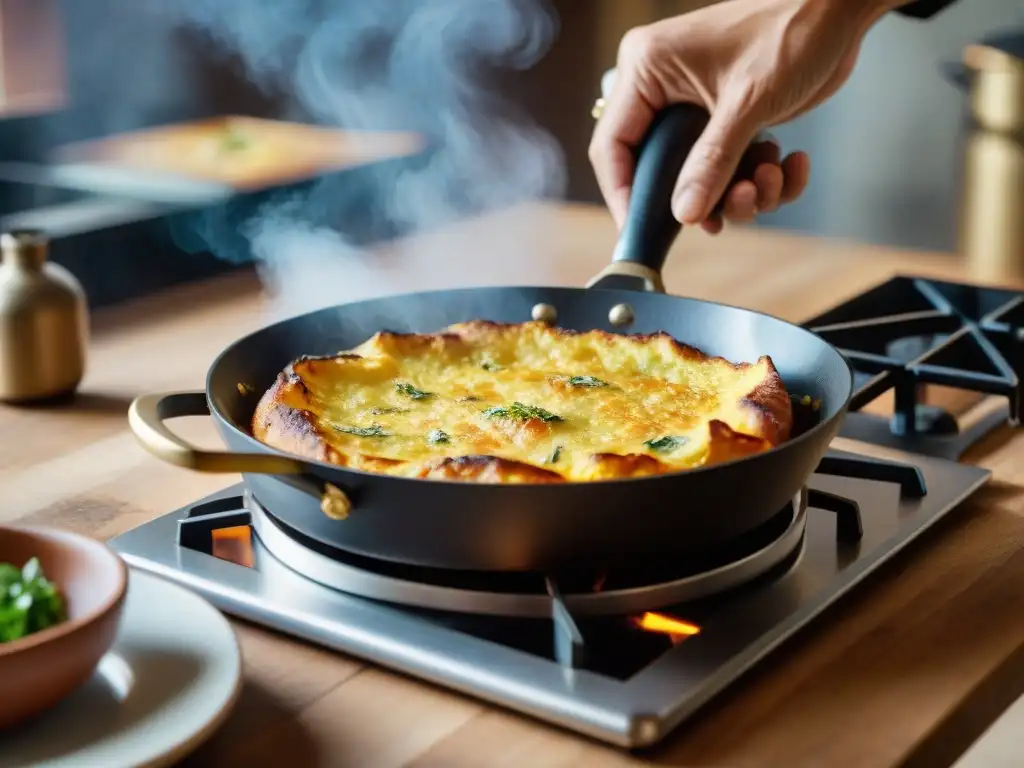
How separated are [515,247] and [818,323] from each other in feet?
2.94

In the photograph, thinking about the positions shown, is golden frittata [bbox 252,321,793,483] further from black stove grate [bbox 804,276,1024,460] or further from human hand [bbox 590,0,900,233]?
human hand [bbox 590,0,900,233]

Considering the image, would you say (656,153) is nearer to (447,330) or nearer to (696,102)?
(696,102)

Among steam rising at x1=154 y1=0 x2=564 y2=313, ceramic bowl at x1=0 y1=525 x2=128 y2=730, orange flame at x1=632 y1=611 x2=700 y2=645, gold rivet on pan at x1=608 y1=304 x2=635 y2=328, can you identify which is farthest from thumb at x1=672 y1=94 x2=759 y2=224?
steam rising at x1=154 y1=0 x2=564 y2=313

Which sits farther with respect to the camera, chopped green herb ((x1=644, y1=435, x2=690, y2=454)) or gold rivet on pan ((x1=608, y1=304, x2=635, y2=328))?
gold rivet on pan ((x1=608, y1=304, x2=635, y2=328))

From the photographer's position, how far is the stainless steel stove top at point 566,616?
0.90m

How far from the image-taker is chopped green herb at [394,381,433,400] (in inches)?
51.1

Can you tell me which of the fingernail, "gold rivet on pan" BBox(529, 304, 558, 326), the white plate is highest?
the fingernail

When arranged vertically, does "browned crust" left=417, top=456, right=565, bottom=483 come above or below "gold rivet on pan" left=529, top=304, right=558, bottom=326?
below

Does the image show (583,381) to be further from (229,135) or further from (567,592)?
(229,135)

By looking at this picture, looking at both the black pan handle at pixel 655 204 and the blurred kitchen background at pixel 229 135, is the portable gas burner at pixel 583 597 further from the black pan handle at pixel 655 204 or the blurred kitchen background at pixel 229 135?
the blurred kitchen background at pixel 229 135

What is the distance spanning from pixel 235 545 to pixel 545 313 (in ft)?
1.67

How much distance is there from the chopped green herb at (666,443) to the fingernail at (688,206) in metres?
0.48

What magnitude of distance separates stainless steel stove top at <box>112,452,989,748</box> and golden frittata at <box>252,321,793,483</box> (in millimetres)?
91

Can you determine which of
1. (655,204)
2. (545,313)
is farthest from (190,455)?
(655,204)
